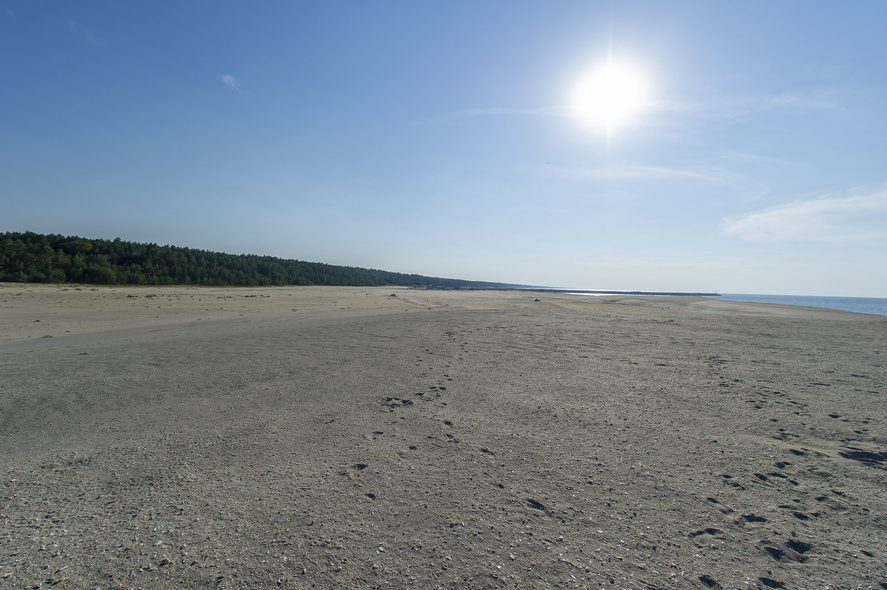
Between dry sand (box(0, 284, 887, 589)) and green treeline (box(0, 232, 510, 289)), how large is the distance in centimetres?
4571

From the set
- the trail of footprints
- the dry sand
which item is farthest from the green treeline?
the trail of footprints

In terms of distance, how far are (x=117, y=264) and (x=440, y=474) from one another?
206 ft

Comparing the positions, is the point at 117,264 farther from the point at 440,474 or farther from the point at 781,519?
the point at 781,519

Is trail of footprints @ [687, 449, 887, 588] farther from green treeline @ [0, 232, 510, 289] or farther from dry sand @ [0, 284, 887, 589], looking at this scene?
green treeline @ [0, 232, 510, 289]

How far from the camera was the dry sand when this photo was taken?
243 cm

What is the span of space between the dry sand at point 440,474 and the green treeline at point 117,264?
150ft

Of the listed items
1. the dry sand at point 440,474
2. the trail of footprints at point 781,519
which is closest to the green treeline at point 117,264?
the dry sand at point 440,474

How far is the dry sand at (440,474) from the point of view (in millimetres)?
2430

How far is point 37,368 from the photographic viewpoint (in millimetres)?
7375

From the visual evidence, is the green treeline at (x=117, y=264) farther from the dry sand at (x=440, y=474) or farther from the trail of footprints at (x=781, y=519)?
the trail of footprints at (x=781, y=519)

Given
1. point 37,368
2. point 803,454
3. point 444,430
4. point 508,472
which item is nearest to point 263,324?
point 37,368

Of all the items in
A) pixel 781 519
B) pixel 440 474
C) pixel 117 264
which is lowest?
pixel 440 474

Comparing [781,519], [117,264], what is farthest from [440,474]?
[117,264]

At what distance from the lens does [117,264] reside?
162ft
